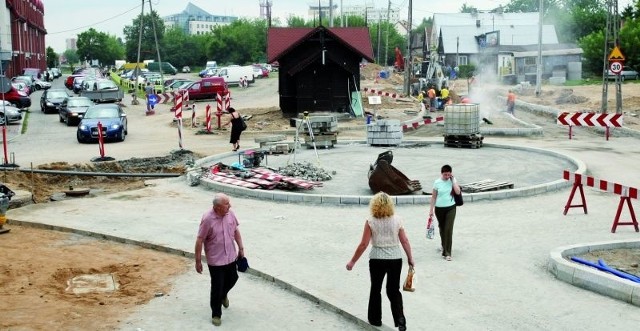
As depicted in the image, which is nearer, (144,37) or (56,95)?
(56,95)

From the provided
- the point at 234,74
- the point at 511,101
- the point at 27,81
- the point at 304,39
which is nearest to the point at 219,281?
the point at 304,39

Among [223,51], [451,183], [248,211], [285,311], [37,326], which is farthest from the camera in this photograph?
[223,51]

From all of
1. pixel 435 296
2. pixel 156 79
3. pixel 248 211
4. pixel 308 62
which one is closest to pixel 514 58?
pixel 156 79

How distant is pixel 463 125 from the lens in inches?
1038

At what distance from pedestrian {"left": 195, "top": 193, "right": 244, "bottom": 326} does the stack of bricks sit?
18.2 meters

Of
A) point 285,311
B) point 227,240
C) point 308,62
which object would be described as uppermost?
point 308,62

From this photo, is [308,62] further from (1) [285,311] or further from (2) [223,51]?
(2) [223,51]

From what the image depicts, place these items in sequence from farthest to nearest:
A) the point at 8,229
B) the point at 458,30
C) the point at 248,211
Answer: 1. the point at 458,30
2. the point at 248,211
3. the point at 8,229

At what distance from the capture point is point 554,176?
67.0 ft

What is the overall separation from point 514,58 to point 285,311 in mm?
66101

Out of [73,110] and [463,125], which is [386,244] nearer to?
[463,125]

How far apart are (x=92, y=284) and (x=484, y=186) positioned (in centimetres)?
966

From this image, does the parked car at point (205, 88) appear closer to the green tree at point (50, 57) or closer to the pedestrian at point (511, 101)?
the pedestrian at point (511, 101)

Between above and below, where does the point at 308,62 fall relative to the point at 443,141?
above
